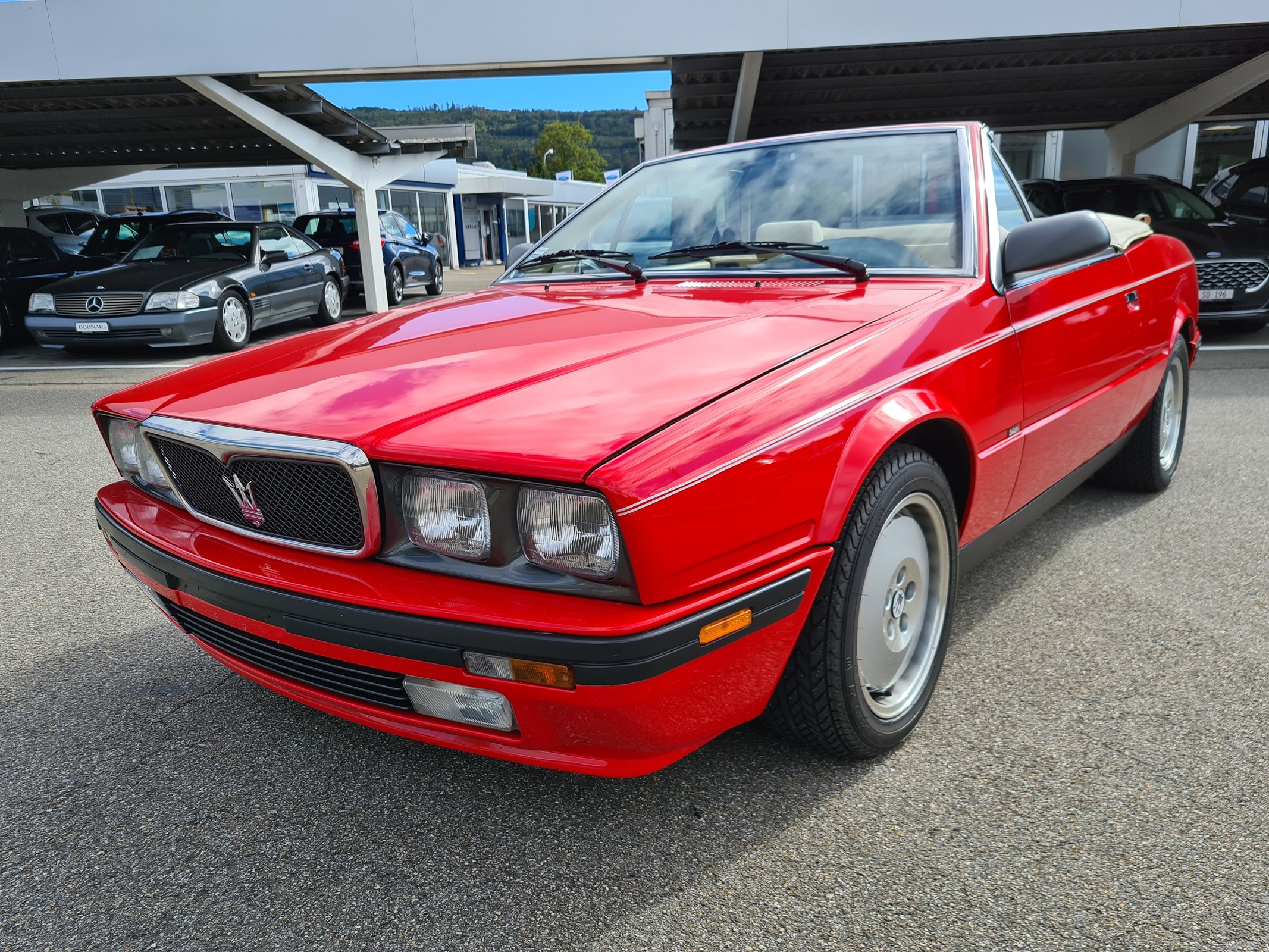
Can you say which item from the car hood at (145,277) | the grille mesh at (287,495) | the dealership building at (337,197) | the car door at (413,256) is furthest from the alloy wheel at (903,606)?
the dealership building at (337,197)

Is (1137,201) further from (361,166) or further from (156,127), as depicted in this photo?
(156,127)

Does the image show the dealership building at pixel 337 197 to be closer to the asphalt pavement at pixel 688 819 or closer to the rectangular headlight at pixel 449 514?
the asphalt pavement at pixel 688 819

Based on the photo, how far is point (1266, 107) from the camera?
610 inches

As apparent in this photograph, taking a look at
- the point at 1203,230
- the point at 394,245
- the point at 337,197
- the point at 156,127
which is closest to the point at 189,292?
the point at 394,245

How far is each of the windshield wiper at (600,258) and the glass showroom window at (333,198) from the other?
2650 centimetres

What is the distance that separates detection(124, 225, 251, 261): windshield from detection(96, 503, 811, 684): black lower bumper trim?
31.1 ft

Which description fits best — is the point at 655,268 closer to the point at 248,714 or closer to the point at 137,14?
the point at 248,714

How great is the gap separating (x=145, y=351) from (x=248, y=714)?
370 inches

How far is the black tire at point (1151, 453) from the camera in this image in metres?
3.73

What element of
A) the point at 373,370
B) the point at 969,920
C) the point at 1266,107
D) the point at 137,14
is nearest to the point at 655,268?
the point at 373,370

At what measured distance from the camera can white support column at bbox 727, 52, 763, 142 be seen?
10656mm

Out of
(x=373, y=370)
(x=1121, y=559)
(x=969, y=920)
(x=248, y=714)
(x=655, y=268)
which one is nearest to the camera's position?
(x=969, y=920)

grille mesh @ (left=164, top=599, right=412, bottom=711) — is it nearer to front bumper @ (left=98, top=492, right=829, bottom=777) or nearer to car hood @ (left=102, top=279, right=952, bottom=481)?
front bumper @ (left=98, top=492, right=829, bottom=777)

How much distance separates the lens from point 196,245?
10211 millimetres
